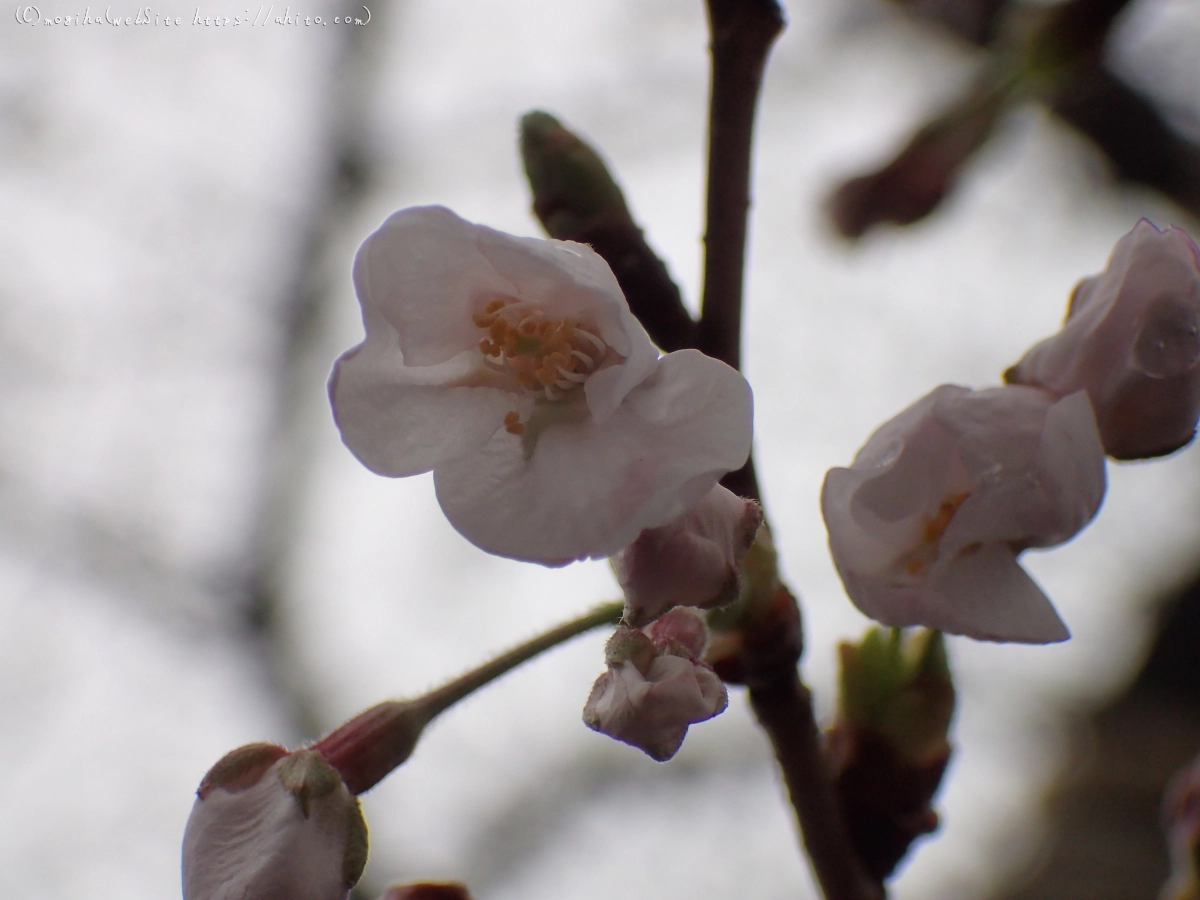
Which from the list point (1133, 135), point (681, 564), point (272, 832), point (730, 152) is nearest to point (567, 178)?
point (730, 152)

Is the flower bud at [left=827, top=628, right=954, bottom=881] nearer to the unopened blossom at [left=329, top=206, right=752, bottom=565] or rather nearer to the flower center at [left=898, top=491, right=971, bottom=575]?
the flower center at [left=898, top=491, right=971, bottom=575]

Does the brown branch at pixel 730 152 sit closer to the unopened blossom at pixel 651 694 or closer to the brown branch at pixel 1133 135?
the unopened blossom at pixel 651 694

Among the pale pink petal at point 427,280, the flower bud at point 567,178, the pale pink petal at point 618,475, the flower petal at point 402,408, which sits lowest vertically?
the pale pink petal at point 618,475

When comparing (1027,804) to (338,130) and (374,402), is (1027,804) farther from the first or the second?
(374,402)

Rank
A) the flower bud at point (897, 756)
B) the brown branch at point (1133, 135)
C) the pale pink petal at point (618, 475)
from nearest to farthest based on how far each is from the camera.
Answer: the pale pink petal at point (618, 475) → the flower bud at point (897, 756) → the brown branch at point (1133, 135)

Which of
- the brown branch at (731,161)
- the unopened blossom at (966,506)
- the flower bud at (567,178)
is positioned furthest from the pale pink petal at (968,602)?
the flower bud at (567,178)

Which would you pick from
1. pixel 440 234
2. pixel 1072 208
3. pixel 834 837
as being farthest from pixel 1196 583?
pixel 440 234

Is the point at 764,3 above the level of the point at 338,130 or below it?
below
